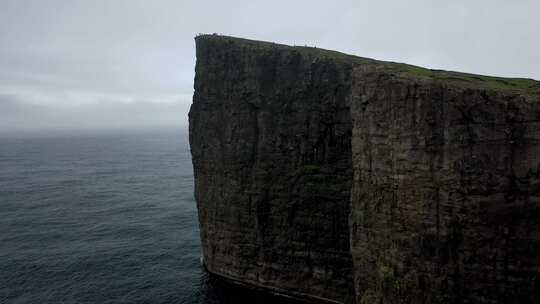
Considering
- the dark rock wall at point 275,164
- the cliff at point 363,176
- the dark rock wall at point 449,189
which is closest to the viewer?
the dark rock wall at point 449,189

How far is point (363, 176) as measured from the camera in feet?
99.7

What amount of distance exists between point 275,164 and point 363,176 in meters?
12.7

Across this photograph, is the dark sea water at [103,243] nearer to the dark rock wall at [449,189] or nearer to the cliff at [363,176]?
the cliff at [363,176]

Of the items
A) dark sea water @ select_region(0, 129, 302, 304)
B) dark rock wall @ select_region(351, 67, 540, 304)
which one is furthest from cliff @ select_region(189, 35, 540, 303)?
dark sea water @ select_region(0, 129, 302, 304)

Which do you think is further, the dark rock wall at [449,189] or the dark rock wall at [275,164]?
the dark rock wall at [275,164]

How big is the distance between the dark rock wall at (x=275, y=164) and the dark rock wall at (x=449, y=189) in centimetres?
845

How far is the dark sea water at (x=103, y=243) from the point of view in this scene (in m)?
43.5

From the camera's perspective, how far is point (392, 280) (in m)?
29.5

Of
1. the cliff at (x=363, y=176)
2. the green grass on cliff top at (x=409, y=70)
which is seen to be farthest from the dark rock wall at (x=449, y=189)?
the green grass on cliff top at (x=409, y=70)

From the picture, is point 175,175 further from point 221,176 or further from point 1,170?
point 221,176

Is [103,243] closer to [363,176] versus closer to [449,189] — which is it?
[363,176]

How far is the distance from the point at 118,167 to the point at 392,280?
109847mm

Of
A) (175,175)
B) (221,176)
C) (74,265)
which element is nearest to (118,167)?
(175,175)

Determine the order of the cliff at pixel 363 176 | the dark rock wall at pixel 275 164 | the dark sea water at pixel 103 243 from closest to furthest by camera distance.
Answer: the cliff at pixel 363 176
the dark rock wall at pixel 275 164
the dark sea water at pixel 103 243
